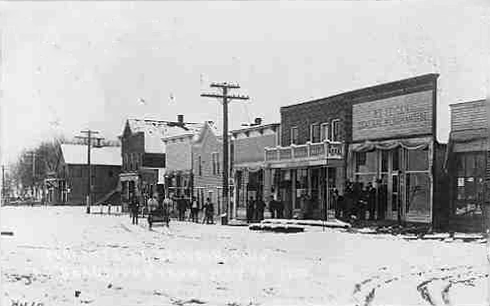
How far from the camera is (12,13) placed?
649cm

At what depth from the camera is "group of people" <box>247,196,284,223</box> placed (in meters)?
7.70

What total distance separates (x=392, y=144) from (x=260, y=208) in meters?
1.67

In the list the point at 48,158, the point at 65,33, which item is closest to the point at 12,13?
the point at 65,33

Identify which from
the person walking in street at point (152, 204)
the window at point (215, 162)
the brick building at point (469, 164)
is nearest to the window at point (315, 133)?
the window at point (215, 162)

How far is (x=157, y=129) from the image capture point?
22.2ft

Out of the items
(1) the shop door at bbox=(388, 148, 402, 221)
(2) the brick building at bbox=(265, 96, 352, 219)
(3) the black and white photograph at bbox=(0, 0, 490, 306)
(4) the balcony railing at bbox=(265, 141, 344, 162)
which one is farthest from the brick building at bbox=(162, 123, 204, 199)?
(1) the shop door at bbox=(388, 148, 402, 221)

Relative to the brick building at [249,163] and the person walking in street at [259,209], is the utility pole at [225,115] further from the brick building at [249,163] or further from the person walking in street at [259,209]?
the person walking in street at [259,209]

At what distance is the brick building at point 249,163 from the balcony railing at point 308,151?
481 millimetres

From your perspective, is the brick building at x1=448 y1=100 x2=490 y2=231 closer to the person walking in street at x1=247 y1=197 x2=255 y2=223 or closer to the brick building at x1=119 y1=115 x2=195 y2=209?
the person walking in street at x1=247 y1=197 x2=255 y2=223

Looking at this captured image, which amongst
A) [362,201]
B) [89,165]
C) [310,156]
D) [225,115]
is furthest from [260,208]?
[89,165]

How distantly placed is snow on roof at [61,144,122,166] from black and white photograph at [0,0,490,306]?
24 mm

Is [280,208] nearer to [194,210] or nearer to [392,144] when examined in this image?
[194,210]

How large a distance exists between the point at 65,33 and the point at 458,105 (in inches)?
133

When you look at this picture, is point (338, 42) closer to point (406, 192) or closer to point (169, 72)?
point (169, 72)
